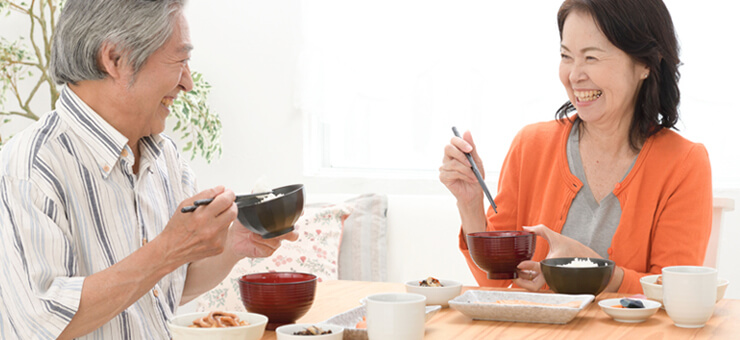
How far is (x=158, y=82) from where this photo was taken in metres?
1.50

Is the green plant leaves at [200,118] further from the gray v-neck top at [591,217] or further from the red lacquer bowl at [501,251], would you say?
the red lacquer bowl at [501,251]

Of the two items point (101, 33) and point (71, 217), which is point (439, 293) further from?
point (101, 33)

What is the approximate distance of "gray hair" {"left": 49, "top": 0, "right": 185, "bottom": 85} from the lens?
1406 millimetres

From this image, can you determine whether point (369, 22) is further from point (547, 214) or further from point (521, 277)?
point (521, 277)

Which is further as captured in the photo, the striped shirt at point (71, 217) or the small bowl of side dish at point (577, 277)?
the small bowl of side dish at point (577, 277)

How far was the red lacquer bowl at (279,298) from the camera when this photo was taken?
133 centimetres

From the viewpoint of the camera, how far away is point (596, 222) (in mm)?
2006

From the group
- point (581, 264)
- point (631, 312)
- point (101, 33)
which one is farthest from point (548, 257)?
point (101, 33)

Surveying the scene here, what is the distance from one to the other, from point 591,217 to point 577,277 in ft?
1.86

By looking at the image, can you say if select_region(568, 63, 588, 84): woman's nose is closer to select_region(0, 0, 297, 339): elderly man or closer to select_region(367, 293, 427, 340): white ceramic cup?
select_region(0, 0, 297, 339): elderly man

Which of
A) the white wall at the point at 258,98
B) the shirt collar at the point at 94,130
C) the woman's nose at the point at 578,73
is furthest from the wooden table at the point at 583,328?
the white wall at the point at 258,98

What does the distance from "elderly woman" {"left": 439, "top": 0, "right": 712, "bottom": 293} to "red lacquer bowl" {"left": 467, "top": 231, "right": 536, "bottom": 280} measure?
1.04 feet

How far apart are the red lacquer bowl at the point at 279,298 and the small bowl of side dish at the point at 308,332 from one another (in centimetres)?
15

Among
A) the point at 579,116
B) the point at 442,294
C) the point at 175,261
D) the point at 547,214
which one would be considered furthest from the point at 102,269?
the point at 579,116
